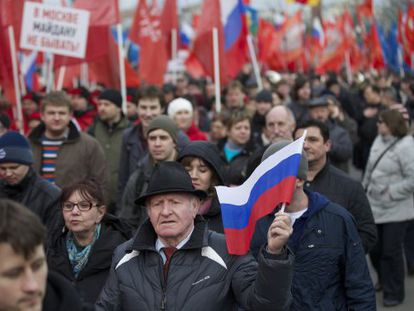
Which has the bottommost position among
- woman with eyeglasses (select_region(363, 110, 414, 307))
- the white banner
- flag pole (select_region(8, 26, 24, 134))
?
woman with eyeglasses (select_region(363, 110, 414, 307))

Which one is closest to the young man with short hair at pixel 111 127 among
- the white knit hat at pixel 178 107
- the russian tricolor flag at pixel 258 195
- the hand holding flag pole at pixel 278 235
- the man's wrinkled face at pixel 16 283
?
the white knit hat at pixel 178 107

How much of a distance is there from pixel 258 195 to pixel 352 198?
1994mm

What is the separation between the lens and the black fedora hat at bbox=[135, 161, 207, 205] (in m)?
3.60

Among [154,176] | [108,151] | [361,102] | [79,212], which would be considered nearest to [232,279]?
[154,176]

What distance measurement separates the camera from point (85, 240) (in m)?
4.79

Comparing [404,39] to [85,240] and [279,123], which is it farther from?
[85,240]

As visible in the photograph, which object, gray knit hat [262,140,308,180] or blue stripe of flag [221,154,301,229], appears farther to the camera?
gray knit hat [262,140,308,180]

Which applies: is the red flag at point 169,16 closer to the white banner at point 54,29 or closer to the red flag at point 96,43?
the red flag at point 96,43

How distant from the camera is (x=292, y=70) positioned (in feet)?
89.6

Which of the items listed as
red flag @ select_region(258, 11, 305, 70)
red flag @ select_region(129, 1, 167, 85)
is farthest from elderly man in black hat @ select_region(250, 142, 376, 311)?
red flag @ select_region(258, 11, 305, 70)

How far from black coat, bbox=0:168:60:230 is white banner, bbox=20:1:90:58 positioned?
4987 mm

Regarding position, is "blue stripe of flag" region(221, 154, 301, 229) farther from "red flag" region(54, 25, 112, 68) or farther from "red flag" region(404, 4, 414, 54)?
"red flag" region(404, 4, 414, 54)

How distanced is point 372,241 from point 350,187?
1.31 feet

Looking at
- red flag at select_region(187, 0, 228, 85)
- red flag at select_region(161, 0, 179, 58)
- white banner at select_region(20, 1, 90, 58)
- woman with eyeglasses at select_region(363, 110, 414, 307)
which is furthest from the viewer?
red flag at select_region(161, 0, 179, 58)
